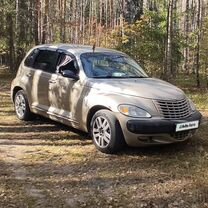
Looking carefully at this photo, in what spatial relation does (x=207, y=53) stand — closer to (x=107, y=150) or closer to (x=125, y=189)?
(x=107, y=150)

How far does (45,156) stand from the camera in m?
6.96

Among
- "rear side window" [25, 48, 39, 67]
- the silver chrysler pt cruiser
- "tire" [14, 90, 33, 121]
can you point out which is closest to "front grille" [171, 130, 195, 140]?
the silver chrysler pt cruiser

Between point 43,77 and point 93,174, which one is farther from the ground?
point 43,77

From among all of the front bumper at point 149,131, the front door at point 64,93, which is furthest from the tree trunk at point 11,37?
the front bumper at point 149,131

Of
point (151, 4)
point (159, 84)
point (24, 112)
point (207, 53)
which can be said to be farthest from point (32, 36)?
→ point (159, 84)

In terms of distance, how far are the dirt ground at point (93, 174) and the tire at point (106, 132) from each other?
154mm

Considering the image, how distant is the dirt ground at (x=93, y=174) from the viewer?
518cm

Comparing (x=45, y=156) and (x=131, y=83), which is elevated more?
(x=131, y=83)

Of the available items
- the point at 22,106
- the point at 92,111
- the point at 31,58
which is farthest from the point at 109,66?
the point at 22,106

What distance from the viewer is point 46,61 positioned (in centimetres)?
883

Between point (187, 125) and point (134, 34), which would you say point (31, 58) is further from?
point (134, 34)

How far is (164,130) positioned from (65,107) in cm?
217

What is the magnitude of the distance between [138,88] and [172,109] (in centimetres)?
65

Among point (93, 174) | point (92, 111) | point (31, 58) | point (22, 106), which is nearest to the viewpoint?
point (93, 174)
